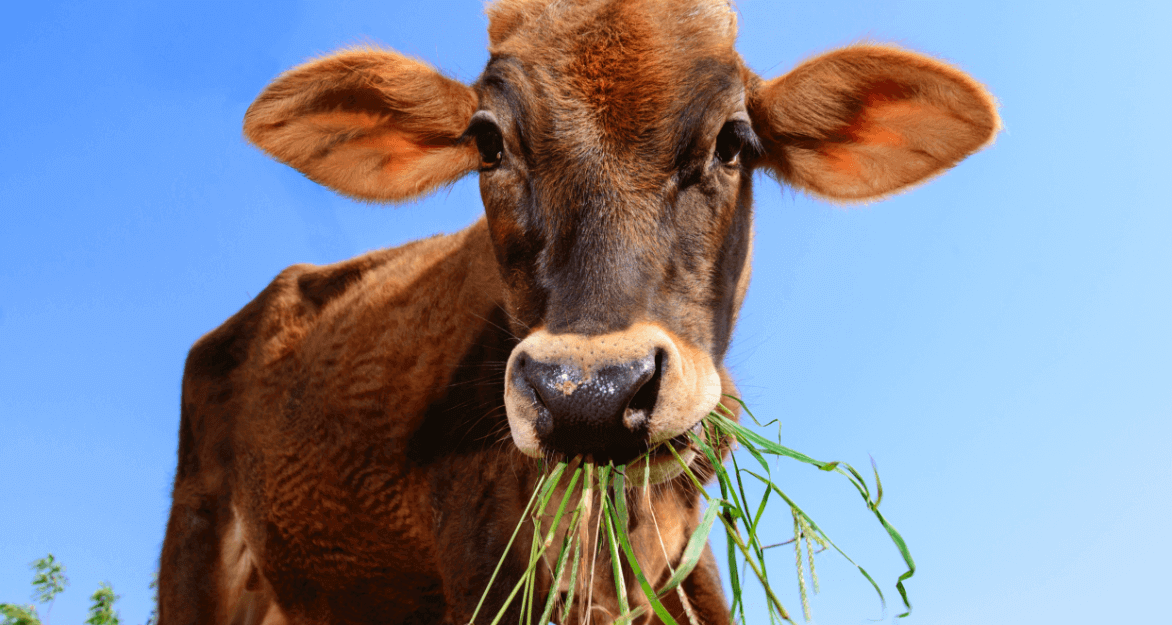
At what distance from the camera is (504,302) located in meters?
3.80

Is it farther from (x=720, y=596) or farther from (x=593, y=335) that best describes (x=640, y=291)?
(x=720, y=596)

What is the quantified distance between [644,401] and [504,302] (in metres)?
1.28

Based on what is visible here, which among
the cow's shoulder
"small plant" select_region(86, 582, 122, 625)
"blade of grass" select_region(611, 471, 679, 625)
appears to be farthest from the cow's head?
"small plant" select_region(86, 582, 122, 625)

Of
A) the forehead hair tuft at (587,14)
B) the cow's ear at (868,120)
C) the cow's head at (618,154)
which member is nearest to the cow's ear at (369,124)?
the cow's head at (618,154)

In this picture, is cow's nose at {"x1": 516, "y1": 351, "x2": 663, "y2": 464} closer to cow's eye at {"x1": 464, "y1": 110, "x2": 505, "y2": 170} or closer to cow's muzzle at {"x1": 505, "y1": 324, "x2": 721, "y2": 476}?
cow's muzzle at {"x1": 505, "y1": 324, "x2": 721, "y2": 476}

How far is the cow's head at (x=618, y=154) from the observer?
274 cm

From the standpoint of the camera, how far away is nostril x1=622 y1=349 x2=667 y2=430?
2.64 metres

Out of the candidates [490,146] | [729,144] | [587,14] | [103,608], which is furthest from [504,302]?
[103,608]

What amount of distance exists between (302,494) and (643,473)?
2.65 metres

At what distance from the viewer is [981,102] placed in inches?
151

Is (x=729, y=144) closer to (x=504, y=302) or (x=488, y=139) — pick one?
(x=488, y=139)

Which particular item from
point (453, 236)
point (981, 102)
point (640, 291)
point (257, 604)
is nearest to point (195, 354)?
point (257, 604)

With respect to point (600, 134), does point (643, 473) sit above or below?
below

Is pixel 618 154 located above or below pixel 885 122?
below
